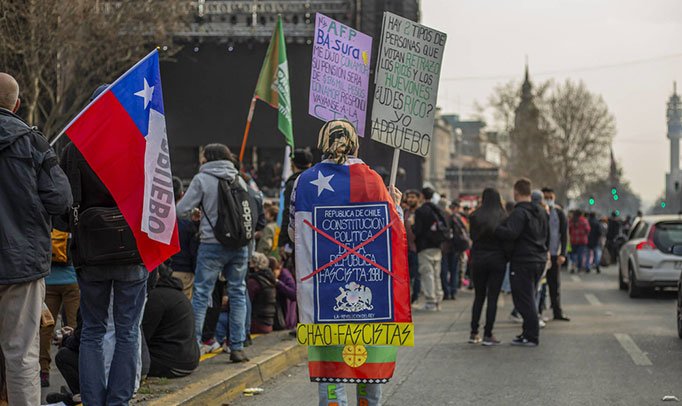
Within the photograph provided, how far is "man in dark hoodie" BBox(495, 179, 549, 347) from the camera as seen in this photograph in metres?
12.0

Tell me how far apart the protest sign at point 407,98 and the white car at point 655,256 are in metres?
12.7

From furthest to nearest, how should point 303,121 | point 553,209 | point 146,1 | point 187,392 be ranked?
point 303,121, point 146,1, point 553,209, point 187,392

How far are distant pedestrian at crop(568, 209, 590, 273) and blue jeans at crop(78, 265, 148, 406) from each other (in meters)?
24.2

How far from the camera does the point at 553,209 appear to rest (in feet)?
50.6

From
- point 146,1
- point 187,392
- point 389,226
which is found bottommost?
point 187,392

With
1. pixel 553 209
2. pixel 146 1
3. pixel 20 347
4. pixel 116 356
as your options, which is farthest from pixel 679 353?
pixel 146 1

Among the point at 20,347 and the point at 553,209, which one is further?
the point at 553,209

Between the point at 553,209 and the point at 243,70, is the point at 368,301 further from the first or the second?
the point at 243,70

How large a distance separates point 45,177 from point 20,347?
0.91 metres

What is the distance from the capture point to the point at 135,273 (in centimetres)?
645

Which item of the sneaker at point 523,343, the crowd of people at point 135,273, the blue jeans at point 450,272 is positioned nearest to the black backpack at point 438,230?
the crowd of people at point 135,273

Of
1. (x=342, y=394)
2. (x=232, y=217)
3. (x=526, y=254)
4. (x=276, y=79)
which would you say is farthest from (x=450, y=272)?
(x=342, y=394)

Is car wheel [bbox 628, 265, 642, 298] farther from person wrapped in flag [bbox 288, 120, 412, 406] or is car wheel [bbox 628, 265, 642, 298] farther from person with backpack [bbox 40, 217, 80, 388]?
person wrapped in flag [bbox 288, 120, 412, 406]

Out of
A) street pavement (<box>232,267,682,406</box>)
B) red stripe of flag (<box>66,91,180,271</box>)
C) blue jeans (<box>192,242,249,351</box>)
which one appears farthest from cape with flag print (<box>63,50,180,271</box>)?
blue jeans (<box>192,242,249,351</box>)
